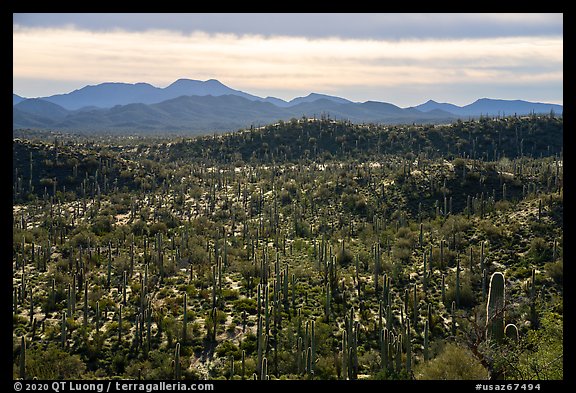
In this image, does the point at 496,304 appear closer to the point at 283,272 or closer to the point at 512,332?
the point at 512,332

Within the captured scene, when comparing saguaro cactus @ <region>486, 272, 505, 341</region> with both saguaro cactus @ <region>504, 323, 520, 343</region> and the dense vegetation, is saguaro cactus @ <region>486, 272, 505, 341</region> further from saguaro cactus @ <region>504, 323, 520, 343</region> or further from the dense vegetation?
saguaro cactus @ <region>504, 323, 520, 343</region>

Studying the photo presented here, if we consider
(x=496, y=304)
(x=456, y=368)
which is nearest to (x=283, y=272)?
(x=496, y=304)

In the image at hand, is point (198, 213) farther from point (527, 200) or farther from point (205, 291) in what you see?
point (527, 200)

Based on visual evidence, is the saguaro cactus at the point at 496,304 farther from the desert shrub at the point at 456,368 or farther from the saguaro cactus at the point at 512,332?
the desert shrub at the point at 456,368

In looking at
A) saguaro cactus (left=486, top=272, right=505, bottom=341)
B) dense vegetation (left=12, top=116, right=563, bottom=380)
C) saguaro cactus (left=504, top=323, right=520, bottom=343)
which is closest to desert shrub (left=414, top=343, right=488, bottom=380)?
dense vegetation (left=12, top=116, right=563, bottom=380)

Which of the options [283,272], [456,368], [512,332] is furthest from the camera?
[283,272]

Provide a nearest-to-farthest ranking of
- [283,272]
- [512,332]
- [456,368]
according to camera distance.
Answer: [456,368]
[512,332]
[283,272]

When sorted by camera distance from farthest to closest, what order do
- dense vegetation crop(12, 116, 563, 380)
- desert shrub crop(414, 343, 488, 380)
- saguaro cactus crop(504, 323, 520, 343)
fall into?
dense vegetation crop(12, 116, 563, 380) → saguaro cactus crop(504, 323, 520, 343) → desert shrub crop(414, 343, 488, 380)

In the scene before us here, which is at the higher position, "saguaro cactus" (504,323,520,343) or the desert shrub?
"saguaro cactus" (504,323,520,343)

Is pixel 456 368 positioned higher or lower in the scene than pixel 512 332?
lower
